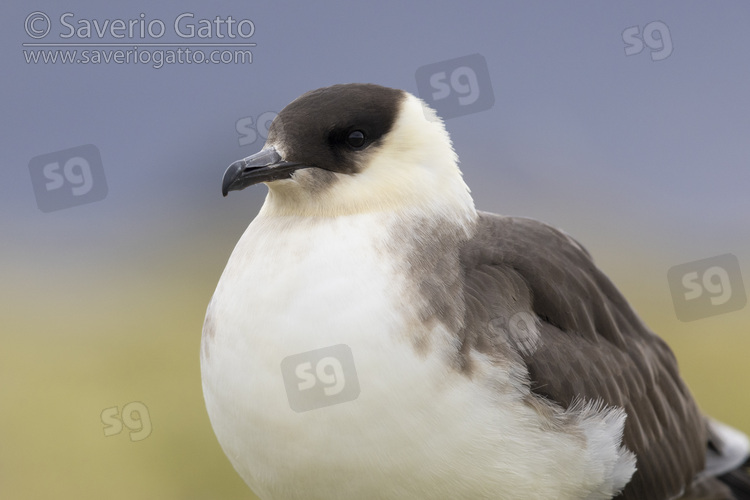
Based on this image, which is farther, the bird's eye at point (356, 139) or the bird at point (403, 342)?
the bird's eye at point (356, 139)

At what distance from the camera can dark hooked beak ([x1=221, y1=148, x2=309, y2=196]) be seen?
9.93 ft

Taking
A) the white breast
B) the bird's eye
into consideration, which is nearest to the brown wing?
the white breast

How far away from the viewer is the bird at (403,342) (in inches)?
113

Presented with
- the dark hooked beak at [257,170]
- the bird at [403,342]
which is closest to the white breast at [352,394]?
the bird at [403,342]

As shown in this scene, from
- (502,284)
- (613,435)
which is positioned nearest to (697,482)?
(613,435)

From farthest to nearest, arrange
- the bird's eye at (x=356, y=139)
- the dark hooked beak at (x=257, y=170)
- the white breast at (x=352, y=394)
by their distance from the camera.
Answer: the bird's eye at (x=356, y=139) < the dark hooked beak at (x=257, y=170) < the white breast at (x=352, y=394)

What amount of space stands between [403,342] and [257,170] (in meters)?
0.68

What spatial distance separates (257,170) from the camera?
3.04 m

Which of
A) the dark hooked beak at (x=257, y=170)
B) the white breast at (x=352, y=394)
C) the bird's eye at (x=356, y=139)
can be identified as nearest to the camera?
the white breast at (x=352, y=394)

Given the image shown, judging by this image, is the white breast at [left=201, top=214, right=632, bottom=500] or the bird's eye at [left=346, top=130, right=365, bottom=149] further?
the bird's eye at [left=346, top=130, right=365, bottom=149]

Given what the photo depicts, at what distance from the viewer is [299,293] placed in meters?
2.95

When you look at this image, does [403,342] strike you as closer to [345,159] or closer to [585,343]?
[345,159]

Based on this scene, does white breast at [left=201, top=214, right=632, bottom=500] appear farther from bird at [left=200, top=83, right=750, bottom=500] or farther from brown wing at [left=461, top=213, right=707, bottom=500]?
brown wing at [left=461, top=213, right=707, bottom=500]

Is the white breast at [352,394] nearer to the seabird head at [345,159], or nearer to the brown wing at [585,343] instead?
the seabird head at [345,159]
